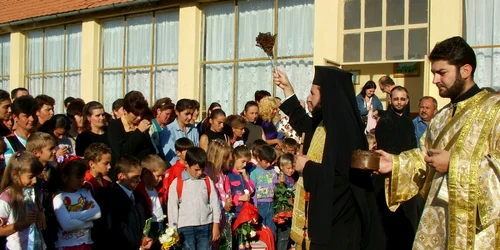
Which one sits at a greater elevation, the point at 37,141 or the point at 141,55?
the point at 141,55

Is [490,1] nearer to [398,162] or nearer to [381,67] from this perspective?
[381,67]

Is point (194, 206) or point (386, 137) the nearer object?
point (194, 206)

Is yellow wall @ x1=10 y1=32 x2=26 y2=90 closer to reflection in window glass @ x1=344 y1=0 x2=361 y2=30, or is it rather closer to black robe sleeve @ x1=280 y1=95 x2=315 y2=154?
reflection in window glass @ x1=344 y1=0 x2=361 y2=30

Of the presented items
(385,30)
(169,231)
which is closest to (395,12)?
(385,30)

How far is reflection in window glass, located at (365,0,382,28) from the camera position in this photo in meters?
11.7

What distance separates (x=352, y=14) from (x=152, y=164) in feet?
20.0

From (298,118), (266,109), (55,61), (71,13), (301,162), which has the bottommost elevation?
(301,162)

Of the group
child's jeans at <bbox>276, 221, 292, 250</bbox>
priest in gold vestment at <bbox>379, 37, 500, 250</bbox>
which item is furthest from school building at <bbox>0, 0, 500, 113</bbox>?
priest in gold vestment at <bbox>379, 37, 500, 250</bbox>

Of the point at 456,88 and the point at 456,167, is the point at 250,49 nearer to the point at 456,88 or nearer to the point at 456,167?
the point at 456,88

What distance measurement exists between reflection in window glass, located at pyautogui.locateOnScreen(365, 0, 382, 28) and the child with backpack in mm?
5594

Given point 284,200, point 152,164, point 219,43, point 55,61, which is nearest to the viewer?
point 152,164

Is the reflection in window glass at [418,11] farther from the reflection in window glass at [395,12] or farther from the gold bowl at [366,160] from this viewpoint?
the gold bowl at [366,160]

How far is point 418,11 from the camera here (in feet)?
36.9

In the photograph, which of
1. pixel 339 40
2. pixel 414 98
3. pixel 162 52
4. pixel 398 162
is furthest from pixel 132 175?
pixel 162 52
